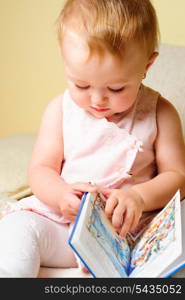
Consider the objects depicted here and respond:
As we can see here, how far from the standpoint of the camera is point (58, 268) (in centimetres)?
115

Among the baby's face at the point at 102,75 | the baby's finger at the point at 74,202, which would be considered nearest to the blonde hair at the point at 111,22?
the baby's face at the point at 102,75

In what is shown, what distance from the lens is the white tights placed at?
101cm

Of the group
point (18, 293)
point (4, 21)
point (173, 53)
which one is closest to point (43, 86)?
point (4, 21)

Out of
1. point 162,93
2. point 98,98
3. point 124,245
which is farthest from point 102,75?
point 162,93

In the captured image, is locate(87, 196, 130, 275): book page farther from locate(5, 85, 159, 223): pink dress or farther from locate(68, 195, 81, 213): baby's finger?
locate(5, 85, 159, 223): pink dress

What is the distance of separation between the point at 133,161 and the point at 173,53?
474mm

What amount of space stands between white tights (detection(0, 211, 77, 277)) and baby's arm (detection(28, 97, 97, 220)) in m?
0.05

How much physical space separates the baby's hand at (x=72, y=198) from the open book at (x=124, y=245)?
30 mm

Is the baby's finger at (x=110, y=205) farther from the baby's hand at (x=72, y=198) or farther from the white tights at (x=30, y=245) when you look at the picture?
the white tights at (x=30, y=245)

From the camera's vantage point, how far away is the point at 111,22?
106 centimetres

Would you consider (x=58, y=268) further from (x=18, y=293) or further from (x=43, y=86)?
(x=43, y=86)

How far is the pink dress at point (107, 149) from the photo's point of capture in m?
1.22

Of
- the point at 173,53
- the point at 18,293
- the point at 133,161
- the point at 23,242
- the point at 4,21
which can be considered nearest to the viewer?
the point at 18,293

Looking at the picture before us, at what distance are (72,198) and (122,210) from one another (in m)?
0.11
